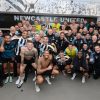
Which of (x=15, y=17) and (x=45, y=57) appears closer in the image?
(x=45, y=57)

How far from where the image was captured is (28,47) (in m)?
6.38

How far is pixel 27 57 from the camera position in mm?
6480

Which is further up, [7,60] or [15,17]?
[15,17]

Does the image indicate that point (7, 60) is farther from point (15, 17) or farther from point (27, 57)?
point (15, 17)

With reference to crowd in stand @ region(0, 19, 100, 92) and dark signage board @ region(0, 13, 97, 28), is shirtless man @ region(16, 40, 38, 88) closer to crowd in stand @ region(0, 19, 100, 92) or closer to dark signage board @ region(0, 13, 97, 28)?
crowd in stand @ region(0, 19, 100, 92)

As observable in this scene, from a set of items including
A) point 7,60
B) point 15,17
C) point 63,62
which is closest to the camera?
point 7,60

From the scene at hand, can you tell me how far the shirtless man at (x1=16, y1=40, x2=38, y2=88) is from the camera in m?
6.39

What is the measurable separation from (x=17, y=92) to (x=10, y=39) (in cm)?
166

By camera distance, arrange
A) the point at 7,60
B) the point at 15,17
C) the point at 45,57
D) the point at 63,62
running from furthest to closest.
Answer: the point at 15,17 → the point at 63,62 → the point at 7,60 → the point at 45,57

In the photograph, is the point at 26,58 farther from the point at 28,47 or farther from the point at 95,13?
the point at 95,13

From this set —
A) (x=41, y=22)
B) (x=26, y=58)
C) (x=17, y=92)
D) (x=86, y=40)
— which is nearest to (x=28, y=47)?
(x=26, y=58)

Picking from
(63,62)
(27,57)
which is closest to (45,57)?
(27,57)

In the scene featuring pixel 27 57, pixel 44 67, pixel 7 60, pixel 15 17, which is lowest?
pixel 44 67

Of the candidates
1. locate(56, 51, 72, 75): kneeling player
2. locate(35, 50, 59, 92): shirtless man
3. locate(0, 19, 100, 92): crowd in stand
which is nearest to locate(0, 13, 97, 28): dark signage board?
locate(0, 19, 100, 92): crowd in stand
